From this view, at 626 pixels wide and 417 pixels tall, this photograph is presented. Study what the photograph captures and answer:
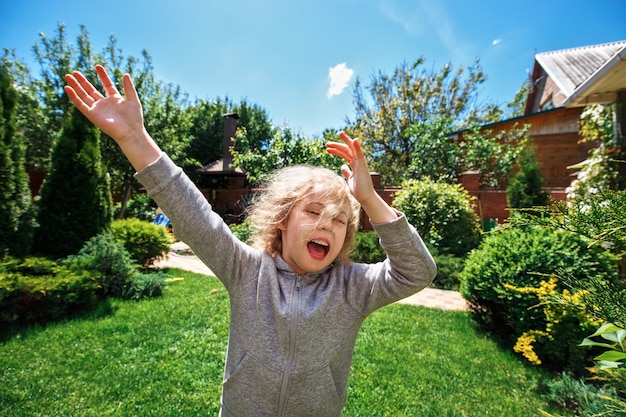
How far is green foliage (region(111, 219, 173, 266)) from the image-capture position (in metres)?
6.79

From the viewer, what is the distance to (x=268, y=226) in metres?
1.48

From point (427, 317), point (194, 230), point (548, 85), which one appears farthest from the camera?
point (548, 85)

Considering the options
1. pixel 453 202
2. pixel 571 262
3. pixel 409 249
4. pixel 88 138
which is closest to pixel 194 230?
pixel 409 249

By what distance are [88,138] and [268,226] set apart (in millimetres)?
5986

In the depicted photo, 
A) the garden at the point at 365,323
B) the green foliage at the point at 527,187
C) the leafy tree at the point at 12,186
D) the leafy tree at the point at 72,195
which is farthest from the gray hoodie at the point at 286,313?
the green foliage at the point at 527,187

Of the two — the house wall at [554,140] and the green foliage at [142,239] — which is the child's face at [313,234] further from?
the house wall at [554,140]

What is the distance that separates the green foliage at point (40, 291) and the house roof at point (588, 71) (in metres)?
7.22

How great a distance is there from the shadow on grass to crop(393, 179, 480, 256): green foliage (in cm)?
710

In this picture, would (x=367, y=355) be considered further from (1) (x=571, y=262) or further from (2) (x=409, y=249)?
(2) (x=409, y=249)

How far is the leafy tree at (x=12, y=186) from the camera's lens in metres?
4.36

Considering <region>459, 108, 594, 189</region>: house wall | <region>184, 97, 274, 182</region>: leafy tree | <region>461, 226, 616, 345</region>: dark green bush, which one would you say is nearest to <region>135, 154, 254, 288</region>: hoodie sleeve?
<region>461, 226, 616, 345</region>: dark green bush

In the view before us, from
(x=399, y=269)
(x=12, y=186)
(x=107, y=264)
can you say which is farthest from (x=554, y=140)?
(x=12, y=186)

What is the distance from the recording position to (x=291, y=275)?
1306 mm

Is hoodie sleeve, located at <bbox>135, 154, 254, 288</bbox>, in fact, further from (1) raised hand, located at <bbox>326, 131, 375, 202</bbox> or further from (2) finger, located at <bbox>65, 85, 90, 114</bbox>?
(1) raised hand, located at <bbox>326, 131, 375, 202</bbox>
